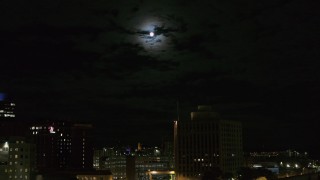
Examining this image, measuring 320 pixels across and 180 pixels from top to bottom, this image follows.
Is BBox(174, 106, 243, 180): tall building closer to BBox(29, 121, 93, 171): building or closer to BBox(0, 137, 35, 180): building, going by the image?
BBox(0, 137, 35, 180): building

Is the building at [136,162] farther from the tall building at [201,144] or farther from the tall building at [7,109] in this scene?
the tall building at [201,144]

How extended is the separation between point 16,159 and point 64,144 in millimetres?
82517

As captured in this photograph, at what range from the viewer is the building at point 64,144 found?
151750 mm

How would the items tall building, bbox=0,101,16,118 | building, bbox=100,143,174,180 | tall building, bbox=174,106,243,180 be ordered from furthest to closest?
building, bbox=100,143,174,180
tall building, bbox=0,101,16,118
tall building, bbox=174,106,243,180

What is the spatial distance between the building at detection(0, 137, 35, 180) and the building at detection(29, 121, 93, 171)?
67.1 m

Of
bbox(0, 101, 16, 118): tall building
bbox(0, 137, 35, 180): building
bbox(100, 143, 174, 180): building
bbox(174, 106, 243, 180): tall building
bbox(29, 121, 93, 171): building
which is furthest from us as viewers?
bbox(29, 121, 93, 171): building

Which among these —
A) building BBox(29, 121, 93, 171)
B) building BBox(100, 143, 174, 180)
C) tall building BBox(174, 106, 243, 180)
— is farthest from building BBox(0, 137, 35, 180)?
building BBox(29, 121, 93, 171)

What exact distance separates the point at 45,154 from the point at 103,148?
4233 centimetres

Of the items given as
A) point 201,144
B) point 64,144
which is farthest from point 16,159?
point 64,144

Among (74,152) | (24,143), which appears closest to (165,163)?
(74,152)

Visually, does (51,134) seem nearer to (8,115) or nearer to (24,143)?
(8,115)

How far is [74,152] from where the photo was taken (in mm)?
160625

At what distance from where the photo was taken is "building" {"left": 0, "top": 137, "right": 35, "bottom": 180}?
7700 centimetres

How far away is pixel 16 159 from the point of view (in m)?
79.0
